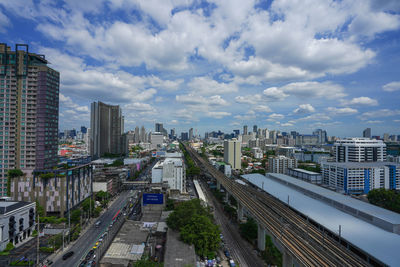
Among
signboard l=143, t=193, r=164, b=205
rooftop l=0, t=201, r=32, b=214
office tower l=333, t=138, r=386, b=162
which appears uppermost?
office tower l=333, t=138, r=386, b=162

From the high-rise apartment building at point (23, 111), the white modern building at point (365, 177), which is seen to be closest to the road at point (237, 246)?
the high-rise apartment building at point (23, 111)

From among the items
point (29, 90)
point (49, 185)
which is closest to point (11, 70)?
point (29, 90)

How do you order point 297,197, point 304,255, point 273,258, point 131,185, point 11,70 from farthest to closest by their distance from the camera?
point 131,185
point 297,197
point 11,70
point 273,258
point 304,255

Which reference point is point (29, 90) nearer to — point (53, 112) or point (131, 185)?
point (53, 112)

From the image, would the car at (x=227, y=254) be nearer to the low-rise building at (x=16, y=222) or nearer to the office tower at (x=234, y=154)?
the low-rise building at (x=16, y=222)

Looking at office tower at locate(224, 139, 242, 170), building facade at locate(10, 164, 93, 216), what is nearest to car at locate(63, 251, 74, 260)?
building facade at locate(10, 164, 93, 216)

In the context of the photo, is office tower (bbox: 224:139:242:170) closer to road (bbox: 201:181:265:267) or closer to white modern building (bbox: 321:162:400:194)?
white modern building (bbox: 321:162:400:194)
